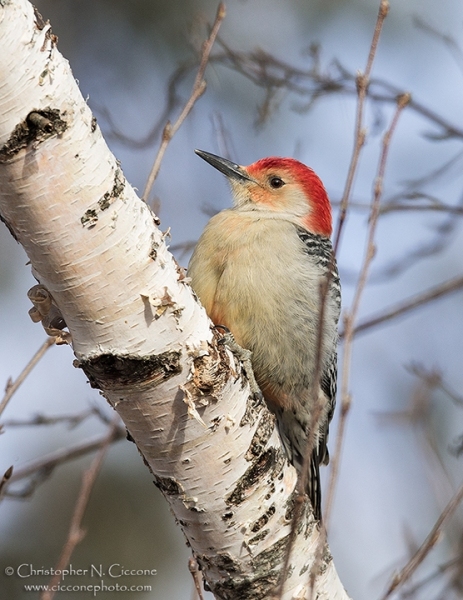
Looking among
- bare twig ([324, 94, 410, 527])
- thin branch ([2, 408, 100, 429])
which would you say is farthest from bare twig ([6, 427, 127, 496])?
bare twig ([324, 94, 410, 527])

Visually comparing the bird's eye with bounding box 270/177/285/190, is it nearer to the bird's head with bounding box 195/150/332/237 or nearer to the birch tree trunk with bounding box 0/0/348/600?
the bird's head with bounding box 195/150/332/237

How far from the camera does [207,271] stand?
4.23 m

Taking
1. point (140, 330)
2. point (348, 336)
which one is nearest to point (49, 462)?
point (140, 330)

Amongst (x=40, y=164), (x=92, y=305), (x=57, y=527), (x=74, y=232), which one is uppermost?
(x=40, y=164)

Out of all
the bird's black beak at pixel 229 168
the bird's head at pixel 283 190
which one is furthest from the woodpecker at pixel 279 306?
the bird's black beak at pixel 229 168

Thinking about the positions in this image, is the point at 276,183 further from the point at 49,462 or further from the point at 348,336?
the point at 348,336

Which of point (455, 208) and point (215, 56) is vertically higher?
point (215, 56)

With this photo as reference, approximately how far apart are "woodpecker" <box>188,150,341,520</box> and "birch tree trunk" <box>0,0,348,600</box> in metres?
0.85

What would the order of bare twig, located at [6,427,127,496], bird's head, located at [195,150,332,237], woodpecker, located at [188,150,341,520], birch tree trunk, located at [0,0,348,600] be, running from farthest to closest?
1. bird's head, located at [195,150,332,237]
2. bare twig, located at [6,427,127,496]
3. woodpecker, located at [188,150,341,520]
4. birch tree trunk, located at [0,0,348,600]

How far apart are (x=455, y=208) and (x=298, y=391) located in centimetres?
193

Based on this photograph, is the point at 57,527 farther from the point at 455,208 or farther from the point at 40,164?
the point at 40,164

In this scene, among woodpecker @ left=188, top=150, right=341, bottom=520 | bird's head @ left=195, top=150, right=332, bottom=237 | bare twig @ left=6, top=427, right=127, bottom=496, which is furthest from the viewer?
bird's head @ left=195, top=150, right=332, bottom=237

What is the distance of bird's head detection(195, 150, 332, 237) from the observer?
16.9 feet

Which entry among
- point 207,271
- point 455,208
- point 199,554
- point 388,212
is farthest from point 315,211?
point 199,554
